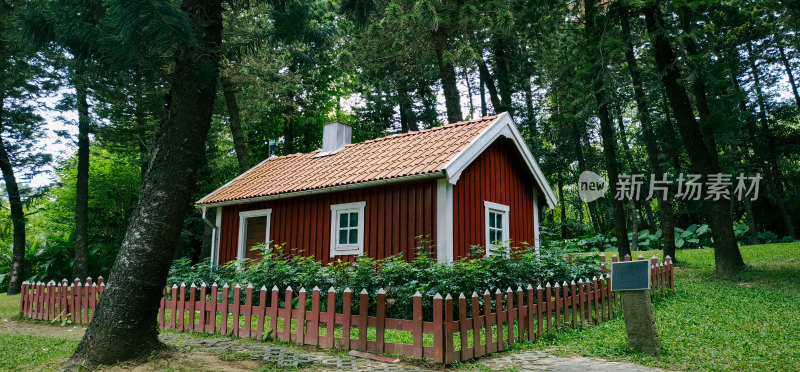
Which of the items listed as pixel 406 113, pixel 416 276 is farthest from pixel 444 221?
pixel 406 113

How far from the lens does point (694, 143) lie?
45.5 feet

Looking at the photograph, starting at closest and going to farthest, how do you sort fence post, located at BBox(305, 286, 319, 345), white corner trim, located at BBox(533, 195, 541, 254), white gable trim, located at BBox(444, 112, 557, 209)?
1. fence post, located at BBox(305, 286, 319, 345)
2. white gable trim, located at BBox(444, 112, 557, 209)
3. white corner trim, located at BBox(533, 195, 541, 254)

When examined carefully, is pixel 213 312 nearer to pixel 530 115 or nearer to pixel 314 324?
pixel 314 324

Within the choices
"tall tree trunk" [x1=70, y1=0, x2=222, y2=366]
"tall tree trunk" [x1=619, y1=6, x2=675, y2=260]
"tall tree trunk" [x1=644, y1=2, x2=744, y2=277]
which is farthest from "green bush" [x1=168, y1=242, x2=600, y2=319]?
"tall tree trunk" [x1=619, y1=6, x2=675, y2=260]

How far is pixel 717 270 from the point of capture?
45.0 ft

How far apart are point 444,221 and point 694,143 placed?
8.63 m

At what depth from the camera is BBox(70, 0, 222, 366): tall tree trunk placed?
5277 mm

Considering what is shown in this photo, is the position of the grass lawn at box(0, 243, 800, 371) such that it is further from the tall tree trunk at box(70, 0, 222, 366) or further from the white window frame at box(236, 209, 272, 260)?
the white window frame at box(236, 209, 272, 260)

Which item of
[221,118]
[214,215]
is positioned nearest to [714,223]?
[214,215]

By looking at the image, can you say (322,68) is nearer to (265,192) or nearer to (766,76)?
(265,192)

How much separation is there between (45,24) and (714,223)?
1528 centimetres

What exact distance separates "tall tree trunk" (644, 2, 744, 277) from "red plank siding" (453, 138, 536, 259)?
4718 millimetres

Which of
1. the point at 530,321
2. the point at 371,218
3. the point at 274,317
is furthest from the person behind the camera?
the point at 371,218

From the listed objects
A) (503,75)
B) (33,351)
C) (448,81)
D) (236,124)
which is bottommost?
(33,351)
